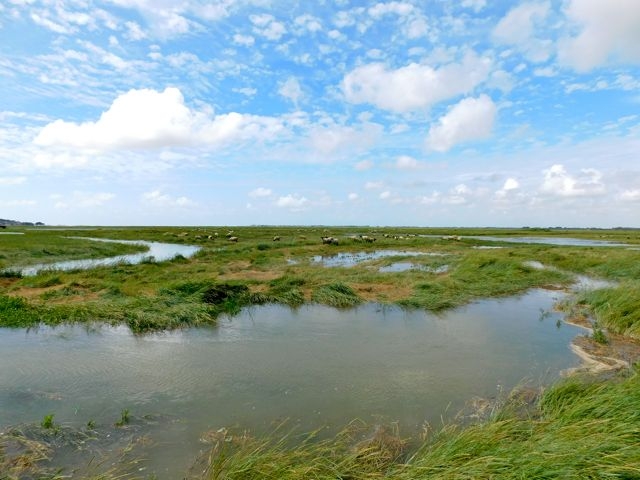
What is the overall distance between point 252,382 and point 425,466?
4.19 metres

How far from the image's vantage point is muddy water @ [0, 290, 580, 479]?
623cm

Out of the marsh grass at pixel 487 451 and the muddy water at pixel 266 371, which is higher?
the marsh grass at pixel 487 451

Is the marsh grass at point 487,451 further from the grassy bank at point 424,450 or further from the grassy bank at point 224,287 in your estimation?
the grassy bank at point 224,287

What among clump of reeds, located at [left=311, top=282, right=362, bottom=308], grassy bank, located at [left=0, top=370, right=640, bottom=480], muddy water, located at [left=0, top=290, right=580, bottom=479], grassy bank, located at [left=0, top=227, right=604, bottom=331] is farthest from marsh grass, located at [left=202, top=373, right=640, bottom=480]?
clump of reeds, located at [left=311, top=282, right=362, bottom=308]

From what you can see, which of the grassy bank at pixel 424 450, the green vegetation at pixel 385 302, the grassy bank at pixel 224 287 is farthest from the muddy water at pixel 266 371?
the grassy bank at pixel 224 287

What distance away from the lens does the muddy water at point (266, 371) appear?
623 centimetres

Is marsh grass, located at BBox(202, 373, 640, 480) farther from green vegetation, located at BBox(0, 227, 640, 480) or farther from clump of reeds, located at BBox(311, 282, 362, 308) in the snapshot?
clump of reeds, located at BBox(311, 282, 362, 308)

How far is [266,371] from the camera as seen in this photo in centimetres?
814

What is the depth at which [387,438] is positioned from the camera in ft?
18.3

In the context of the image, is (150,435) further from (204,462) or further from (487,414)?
(487,414)

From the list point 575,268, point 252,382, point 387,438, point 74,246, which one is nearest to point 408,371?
point 387,438

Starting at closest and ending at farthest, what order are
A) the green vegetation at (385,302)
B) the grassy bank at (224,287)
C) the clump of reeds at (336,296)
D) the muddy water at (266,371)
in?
1. the green vegetation at (385,302)
2. the muddy water at (266,371)
3. the grassy bank at (224,287)
4. the clump of reeds at (336,296)

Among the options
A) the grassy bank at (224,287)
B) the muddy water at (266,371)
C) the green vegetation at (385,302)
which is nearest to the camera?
the green vegetation at (385,302)

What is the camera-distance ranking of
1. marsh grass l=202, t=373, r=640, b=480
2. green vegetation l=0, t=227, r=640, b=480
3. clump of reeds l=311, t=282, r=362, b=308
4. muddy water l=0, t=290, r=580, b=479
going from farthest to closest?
→ clump of reeds l=311, t=282, r=362, b=308, muddy water l=0, t=290, r=580, b=479, green vegetation l=0, t=227, r=640, b=480, marsh grass l=202, t=373, r=640, b=480
